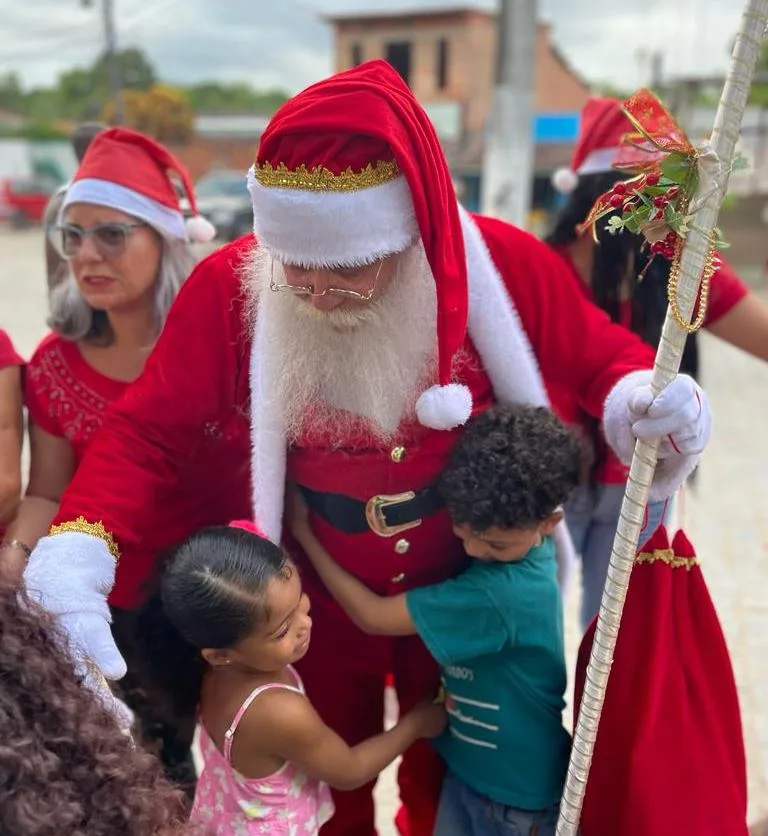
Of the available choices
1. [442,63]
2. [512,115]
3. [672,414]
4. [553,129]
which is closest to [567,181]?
[672,414]

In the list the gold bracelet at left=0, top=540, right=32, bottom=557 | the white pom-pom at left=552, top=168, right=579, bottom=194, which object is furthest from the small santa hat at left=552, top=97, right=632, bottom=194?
the gold bracelet at left=0, top=540, right=32, bottom=557

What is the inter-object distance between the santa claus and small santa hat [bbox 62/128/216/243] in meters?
0.37

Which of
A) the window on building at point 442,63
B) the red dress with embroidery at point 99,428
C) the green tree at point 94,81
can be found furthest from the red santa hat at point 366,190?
the green tree at point 94,81

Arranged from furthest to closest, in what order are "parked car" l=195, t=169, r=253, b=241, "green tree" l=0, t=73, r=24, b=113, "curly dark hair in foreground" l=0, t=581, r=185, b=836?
"green tree" l=0, t=73, r=24, b=113 < "parked car" l=195, t=169, r=253, b=241 < "curly dark hair in foreground" l=0, t=581, r=185, b=836

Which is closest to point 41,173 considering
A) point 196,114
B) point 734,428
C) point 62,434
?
point 196,114

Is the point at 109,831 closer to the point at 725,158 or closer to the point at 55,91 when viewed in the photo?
the point at 725,158

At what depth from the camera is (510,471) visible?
1.37 m

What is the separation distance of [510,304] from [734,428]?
15.6 ft

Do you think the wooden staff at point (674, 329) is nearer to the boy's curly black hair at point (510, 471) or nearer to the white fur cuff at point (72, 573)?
the boy's curly black hair at point (510, 471)

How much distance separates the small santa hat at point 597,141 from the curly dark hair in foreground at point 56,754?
188 centimetres

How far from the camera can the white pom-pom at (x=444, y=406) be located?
1411 mm

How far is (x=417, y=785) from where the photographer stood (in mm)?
1790

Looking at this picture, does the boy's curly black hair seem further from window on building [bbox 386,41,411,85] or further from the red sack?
window on building [bbox 386,41,411,85]

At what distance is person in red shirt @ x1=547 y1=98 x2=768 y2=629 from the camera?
213cm
